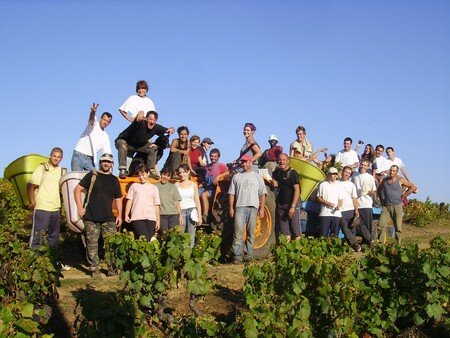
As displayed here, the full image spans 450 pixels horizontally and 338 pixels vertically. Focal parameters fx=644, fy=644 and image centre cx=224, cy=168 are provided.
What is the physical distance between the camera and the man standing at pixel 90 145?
9062mm

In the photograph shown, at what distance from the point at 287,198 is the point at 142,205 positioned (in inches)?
97.9

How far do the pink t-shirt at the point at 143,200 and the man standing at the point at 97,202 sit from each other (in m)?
0.19

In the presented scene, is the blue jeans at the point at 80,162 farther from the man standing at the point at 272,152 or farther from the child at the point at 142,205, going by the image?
the man standing at the point at 272,152

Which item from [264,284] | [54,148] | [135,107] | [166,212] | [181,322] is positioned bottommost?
[181,322]

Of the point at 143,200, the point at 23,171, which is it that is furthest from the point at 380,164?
the point at 23,171

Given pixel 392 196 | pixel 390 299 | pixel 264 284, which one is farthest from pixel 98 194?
pixel 392 196

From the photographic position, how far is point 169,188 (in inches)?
342

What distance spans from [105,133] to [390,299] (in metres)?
4.55

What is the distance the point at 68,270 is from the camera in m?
8.76

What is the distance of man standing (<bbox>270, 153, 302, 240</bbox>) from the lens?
379 inches

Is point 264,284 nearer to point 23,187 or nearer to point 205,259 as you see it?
point 205,259

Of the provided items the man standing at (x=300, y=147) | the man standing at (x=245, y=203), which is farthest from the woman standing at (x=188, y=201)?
the man standing at (x=300, y=147)

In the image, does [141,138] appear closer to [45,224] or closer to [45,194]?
[45,194]

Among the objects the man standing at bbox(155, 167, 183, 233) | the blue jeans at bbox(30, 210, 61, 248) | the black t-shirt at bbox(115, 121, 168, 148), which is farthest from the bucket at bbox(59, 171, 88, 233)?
the man standing at bbox(155, 167, 183, 233)
